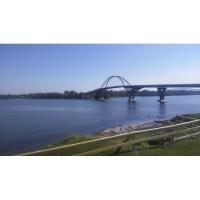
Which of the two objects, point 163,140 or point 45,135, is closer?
point 163,140

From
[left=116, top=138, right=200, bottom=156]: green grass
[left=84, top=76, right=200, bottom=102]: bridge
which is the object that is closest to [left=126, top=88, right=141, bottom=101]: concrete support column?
[left=84, top=76, right=200, bottom=102]: bridge

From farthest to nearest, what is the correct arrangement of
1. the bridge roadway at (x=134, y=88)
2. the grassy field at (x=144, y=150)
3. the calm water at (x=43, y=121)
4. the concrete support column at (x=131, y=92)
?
1. the concrete support column at (x=131, y=92)
2. the bridge roadway at (x=134, y=88)
3. the calm water at (x=43, y=121)
4. the grassy field at (x=144, y=150)

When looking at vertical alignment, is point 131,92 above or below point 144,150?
above

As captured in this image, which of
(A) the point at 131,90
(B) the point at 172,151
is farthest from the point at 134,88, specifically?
(B) the point at 172,151

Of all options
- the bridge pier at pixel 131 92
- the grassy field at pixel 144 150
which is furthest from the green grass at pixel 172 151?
the bridge pier at pixel 131 92

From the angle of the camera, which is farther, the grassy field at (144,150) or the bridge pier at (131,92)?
the bridge pier at (131,92)

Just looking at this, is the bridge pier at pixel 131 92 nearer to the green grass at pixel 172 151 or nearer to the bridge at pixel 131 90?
the bridge at pixel 131 90

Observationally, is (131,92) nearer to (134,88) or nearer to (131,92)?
(131,92)

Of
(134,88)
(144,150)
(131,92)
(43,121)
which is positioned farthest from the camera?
(131,92)

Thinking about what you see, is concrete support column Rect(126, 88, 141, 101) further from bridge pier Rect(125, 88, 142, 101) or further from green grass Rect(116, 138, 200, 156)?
green grass Rect(116, 138, 200, 156)
